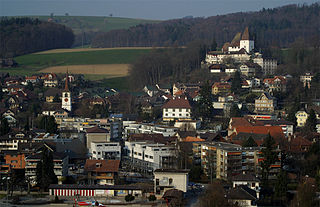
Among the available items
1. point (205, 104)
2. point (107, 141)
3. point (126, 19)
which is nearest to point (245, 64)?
point (205, 104)

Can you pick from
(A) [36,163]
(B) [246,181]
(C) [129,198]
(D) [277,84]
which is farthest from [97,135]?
(D) [277,84]

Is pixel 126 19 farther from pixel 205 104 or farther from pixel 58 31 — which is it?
pixel 205 104

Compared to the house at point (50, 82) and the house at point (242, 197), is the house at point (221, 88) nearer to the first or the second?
the house at point (50, 82)

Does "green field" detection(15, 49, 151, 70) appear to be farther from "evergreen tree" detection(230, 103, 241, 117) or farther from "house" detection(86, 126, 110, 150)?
"house" detection(86, 126, 110, 150)

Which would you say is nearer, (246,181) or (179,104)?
(246,181)

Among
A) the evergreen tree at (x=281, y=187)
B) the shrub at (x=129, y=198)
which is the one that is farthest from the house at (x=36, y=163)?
the evergreen tree at (x=281, y=187)

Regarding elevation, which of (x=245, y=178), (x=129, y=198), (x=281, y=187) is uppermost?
(x=245, y=178)

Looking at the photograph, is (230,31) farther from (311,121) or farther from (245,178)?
(245,178)
